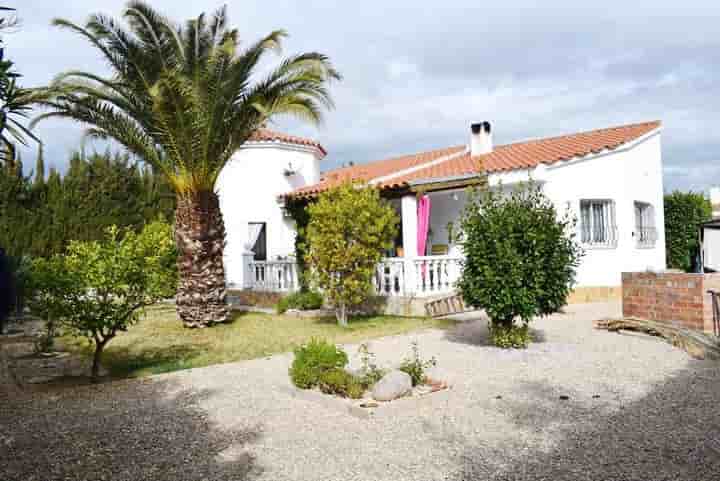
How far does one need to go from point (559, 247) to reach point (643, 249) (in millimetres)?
9613

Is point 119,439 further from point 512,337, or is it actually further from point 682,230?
point 682,230

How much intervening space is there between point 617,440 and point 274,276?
13645 mm

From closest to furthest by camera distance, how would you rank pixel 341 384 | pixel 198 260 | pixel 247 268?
pixel 341 384 < pixel 198 260 < pixel 247 268

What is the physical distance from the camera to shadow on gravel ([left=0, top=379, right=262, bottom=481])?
14.5 ft

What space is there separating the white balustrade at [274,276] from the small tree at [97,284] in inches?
340

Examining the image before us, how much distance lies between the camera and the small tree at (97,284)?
750cm

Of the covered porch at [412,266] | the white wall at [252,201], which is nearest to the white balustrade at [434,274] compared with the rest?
the covered porch at [412,266]

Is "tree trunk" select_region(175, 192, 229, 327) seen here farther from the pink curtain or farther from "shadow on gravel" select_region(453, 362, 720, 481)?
"shadow on gravel" select_region(453, 362, 720, 481)

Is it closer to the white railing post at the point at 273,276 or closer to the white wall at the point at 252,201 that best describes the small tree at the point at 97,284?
the white railing post at the point at 273,276

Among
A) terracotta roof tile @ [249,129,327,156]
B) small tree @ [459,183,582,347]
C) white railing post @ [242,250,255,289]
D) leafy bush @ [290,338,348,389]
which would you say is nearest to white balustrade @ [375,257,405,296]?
small tree @ [459,183,582,347]

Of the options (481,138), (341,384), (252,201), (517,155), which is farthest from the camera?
(481,138)

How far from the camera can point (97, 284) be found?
7.61 metres

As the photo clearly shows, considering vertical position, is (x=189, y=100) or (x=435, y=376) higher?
(x=189, y=100)

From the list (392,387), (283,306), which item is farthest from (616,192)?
(392,387)
